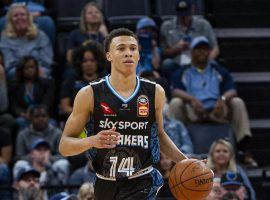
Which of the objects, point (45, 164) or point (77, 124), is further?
point (45, 164)

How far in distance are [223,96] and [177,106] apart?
0.65m

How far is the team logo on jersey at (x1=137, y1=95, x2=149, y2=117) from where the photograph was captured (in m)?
7.34

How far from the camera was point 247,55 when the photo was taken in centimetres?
1444

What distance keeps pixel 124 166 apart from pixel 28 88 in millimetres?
5562

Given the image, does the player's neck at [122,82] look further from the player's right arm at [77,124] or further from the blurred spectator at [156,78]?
the blurred spectator at [156,78]

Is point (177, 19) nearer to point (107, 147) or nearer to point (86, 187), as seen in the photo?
point (86, 187)

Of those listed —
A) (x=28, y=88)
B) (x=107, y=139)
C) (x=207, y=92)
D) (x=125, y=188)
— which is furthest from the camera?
(x=207, y=92)

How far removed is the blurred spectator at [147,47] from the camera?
13.1 meters

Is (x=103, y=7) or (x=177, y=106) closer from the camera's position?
(x=177, y=106)

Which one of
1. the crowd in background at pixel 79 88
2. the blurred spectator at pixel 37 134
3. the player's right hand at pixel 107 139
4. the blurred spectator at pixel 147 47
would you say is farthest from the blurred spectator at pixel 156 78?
the player's right hand at pixel 107 139

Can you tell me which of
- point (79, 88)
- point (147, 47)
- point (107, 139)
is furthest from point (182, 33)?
point (107, 139)

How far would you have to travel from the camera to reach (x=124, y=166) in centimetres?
731

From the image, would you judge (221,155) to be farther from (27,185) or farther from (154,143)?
(154,143)

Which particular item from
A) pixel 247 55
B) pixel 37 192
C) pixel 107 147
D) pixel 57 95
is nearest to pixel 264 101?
pixel 247 55
